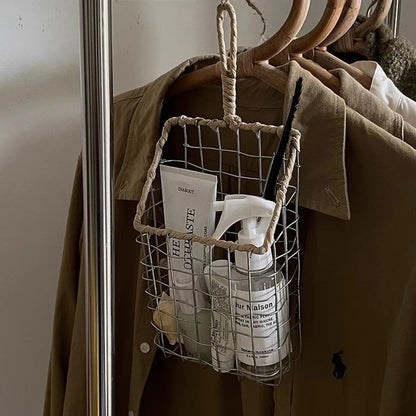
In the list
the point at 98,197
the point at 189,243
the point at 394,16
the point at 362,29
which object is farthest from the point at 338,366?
the point at 394,16

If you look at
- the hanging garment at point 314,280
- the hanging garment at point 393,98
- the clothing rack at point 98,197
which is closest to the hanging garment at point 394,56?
the hanging garment at point 393,98

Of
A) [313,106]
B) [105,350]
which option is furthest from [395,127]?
[105,350]

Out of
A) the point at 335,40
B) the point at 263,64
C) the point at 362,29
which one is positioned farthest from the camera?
the point at 362,29

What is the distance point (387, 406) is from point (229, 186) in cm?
29

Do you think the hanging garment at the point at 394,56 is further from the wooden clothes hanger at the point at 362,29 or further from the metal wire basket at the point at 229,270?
the metal wire basket at the point at 229,270

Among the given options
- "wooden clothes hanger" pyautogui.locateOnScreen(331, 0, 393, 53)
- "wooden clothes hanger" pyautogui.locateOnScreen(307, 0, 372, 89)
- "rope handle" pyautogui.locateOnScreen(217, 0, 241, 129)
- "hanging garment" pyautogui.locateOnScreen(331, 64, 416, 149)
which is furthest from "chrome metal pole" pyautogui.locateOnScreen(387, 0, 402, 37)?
"rope handle" pyautogui.locateOnScreen(217, 0, 241, 129)

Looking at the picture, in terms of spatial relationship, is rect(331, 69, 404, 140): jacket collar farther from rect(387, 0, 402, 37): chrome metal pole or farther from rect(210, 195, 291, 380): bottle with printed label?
rect(387, 0, 402, 37): chrome metal pole

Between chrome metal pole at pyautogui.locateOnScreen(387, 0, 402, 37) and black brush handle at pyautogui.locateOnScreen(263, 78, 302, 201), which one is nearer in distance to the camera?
black brush handle at pyautogui.locateOnScreen(263, 78, 302, 201)

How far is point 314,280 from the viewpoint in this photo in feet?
2.46

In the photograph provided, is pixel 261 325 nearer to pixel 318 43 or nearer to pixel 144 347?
pixel 144 347

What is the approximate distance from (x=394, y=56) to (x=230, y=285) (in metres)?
0.44

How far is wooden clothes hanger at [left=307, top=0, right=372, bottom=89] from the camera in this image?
2.56ft

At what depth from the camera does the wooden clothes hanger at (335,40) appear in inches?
30.7

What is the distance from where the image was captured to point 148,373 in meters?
0.82
